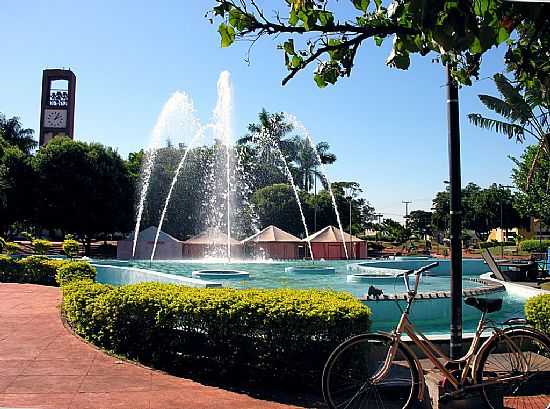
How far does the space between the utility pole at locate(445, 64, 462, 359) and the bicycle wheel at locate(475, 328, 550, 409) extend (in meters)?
0.33

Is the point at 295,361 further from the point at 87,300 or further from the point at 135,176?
the point at 135,176

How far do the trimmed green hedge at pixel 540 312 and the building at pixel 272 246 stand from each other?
2728cm

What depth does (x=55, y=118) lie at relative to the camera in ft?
195

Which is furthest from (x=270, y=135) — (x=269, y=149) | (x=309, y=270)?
(x=309, y=270)

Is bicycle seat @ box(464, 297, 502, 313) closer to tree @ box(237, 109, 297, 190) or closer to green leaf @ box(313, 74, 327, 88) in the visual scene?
green leaf @ box(313, 74, 327, 88)

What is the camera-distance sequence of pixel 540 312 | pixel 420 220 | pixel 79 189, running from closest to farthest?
pixel 540 312 < pixel 79 189 < pixel 420 220

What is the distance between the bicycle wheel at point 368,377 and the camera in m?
4.48

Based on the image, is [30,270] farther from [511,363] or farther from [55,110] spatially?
[55,110]

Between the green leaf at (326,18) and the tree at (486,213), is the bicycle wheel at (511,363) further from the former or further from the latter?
the tree at (486,213)

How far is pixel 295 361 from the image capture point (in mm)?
5719

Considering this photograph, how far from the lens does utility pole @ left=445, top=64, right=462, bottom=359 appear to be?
16.0 feet

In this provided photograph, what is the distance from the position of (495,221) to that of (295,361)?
239ft

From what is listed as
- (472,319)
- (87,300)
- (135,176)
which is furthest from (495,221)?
(87,300)

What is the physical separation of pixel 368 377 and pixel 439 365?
647 mm
